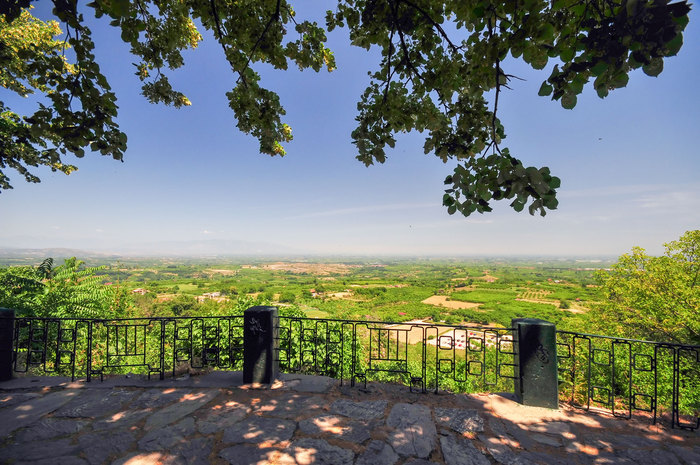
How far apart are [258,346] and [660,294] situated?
74.5 feet

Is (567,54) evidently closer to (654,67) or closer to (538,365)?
(654,67)

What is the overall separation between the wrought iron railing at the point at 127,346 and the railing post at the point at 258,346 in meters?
0.39

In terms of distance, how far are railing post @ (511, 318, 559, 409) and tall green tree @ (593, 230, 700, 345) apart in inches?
662

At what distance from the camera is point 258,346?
445 cm

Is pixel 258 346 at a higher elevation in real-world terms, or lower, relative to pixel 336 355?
higher

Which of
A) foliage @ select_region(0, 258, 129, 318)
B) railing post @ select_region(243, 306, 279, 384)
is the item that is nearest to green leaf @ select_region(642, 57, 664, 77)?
railing post @ select_region(243, 306, 279, 384)

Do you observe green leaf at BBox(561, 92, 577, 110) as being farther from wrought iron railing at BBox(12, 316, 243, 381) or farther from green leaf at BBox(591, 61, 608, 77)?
wrought iron railing at BBox(12, 316, 243, 381)

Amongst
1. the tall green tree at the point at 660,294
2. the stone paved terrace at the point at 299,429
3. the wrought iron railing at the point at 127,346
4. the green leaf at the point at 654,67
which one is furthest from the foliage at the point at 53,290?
the tall green tree at the point at 660,294

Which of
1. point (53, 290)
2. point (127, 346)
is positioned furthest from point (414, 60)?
point (53, 290)

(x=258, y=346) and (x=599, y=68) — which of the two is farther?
(x=258, y=346)

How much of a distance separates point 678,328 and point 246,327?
890 inches

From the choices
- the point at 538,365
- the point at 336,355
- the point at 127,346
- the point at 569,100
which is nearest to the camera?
the point at 569,100

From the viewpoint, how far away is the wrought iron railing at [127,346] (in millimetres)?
4637

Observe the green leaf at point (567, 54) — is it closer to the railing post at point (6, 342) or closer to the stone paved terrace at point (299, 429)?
the stone paved terrace at point (299, 429)
